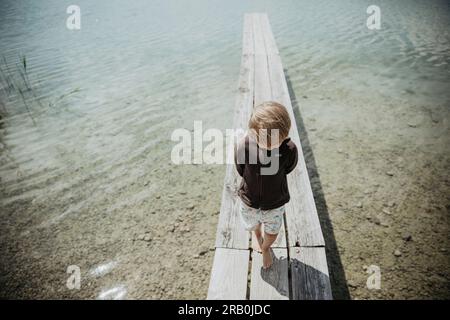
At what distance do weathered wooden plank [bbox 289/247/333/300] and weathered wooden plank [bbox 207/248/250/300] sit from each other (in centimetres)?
41

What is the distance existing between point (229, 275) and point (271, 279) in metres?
0.35

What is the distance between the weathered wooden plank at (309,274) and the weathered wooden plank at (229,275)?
1.33 feet

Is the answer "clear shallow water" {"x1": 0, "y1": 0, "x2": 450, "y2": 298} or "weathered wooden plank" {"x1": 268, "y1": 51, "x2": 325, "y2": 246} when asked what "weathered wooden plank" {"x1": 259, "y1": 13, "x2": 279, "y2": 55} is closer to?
"clear shallow water" {"x1": 0, "y1": 0, "x2": 450, "y2": 298}

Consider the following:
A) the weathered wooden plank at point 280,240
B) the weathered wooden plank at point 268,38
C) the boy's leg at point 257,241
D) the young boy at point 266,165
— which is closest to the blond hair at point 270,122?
the young boy at point 266,165

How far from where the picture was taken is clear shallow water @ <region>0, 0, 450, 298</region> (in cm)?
A: 422

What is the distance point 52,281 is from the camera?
9.79 feet

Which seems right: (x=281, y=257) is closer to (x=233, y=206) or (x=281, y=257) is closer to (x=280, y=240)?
(x=280, y=240)

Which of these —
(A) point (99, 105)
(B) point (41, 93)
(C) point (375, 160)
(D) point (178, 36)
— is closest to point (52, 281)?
(A) point (99, 105)

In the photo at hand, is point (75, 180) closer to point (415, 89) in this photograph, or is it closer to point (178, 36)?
point (415, 89)

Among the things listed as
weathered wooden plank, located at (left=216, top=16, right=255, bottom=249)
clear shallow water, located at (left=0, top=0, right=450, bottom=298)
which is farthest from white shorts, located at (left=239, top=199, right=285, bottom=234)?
clear shallow water, located at (left=0, top=0, right=450, bottom=298)

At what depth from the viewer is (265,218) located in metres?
2.18

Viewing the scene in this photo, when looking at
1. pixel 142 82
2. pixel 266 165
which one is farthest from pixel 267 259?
pixel 142 82

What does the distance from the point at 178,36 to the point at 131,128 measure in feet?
22.5

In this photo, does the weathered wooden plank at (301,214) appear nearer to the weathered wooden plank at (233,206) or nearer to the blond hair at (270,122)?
the weathered wooden plank at (233,206)
